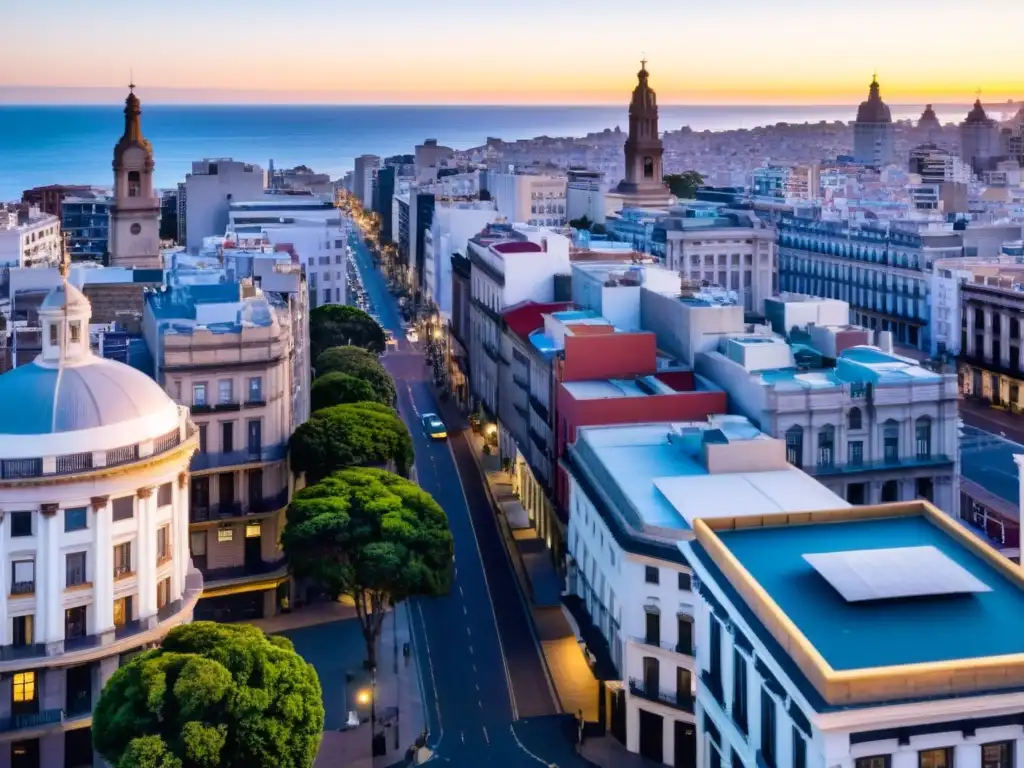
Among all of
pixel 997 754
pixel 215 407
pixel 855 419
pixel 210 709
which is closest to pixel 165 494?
pixel 210 709

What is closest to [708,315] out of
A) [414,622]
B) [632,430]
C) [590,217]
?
[632,430]

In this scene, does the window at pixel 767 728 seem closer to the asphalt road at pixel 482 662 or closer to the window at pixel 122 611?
the asphalt road at pixel 482 662

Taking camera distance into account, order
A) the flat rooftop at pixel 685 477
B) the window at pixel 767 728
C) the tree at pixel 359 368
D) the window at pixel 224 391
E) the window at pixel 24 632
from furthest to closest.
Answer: the tree at pixel 359 368, the window at pixel 224 391, the flat rooftop at pixel 685 477, the window at pixel 24 632, the window at pixel 767 728

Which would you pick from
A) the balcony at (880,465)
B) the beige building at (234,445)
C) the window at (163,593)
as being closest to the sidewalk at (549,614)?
the beige building at (234,445)

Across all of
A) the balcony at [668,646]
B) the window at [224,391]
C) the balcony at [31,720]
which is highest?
the window at [224,391]

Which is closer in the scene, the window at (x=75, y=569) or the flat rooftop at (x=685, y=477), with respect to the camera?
the window at (x=75, y=569)

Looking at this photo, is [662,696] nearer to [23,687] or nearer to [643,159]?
[23,687]
